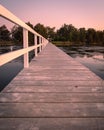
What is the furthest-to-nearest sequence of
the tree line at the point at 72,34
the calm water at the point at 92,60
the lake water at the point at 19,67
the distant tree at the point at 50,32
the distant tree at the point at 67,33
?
the distant tree at the point at 50,32 < the distant tree at the point at 67,33 < the tree line at the point at 72,34 < the calm water at the point at 92,60 < the lake water at the point at 19,67

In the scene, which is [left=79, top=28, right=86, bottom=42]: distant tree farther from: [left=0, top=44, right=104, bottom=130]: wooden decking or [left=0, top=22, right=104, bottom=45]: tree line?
[left=0, top=44, right=104, bottom=130]: wooden decking

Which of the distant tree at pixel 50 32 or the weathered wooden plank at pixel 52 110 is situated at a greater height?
the distant tree at pixel 50 32

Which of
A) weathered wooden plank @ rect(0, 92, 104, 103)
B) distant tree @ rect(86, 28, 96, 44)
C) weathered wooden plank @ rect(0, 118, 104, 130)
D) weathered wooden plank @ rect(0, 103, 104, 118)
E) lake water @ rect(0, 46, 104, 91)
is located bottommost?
lake water @ rect(0, 46, 104, 91)

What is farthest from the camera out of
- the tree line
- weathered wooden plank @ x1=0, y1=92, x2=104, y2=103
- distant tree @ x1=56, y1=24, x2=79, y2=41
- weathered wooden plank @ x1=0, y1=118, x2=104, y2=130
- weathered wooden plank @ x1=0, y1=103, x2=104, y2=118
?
distant tree @ x1=56, y1=24, x2=79, y2=41

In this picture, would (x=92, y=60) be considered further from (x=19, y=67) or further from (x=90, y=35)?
(x=90, y=35)

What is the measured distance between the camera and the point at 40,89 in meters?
2.39

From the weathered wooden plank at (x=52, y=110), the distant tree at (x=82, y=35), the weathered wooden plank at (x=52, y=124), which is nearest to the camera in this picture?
the weathered wooden plank at (x=52, y=124)

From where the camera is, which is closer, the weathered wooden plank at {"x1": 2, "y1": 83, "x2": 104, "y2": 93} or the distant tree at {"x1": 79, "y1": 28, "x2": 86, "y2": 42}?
the weathered wooden plank at {"x1": 2, "y1": 83, "x2": 104, "y2": 93}

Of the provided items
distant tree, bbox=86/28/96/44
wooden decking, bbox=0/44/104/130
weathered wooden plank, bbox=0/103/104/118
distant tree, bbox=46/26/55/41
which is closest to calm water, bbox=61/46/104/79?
wooden decking, bbox=0/44/104/130

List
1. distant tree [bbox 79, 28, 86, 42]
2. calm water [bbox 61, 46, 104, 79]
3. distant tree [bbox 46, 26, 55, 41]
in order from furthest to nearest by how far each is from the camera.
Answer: distant tree [bbox 46, 26, 55, 41]
distant tree [bbox 79, 28, 86, 42]
calm water [bbox 61, 46, 104, 79]

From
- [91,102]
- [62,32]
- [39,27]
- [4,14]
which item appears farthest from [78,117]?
[62,32]

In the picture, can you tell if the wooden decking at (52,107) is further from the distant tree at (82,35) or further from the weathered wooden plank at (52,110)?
the distant tree at (82,35)

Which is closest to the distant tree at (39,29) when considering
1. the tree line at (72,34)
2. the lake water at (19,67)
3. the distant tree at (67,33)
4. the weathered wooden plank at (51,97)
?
the tree line at (72,34)

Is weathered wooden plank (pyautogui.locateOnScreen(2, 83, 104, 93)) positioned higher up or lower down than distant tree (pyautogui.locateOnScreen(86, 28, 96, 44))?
lower down
